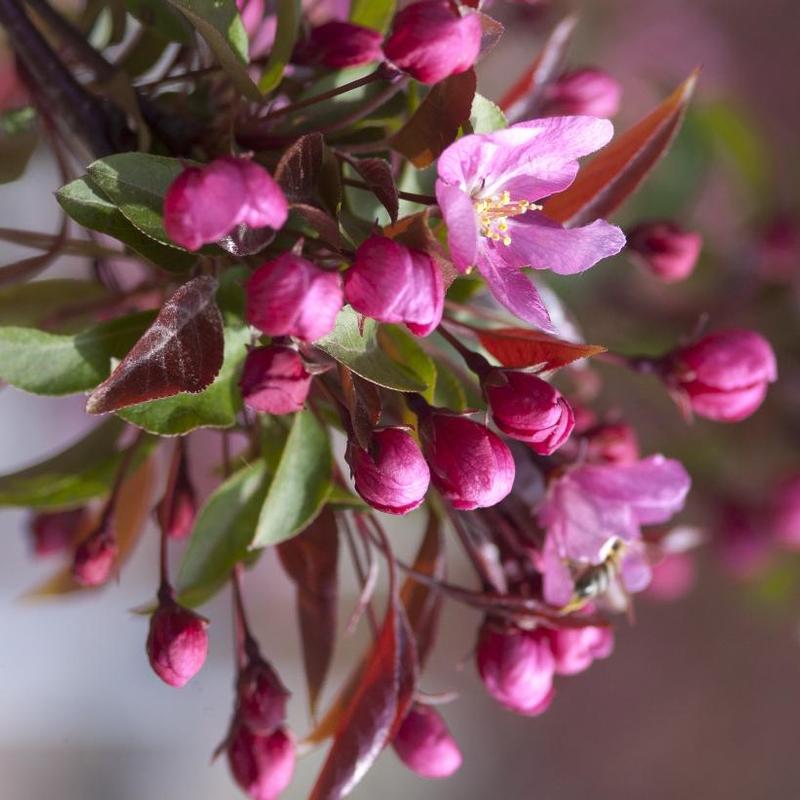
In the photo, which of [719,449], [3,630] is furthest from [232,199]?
[3,630]

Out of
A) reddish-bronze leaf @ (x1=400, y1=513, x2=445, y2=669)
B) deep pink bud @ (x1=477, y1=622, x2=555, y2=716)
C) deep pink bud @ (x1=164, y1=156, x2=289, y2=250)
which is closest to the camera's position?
deep pink bud @ (x1=164, y1=156, x2=289, y2=250)

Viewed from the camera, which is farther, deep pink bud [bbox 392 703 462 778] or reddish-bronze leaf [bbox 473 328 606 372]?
deep pink bud [bbox 392 703 462 778]

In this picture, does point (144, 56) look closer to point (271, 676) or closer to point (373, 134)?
point (373, 134)

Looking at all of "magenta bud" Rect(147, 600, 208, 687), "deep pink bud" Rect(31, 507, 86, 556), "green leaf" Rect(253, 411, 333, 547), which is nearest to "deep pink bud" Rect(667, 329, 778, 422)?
"green leaf" Rect(253, 411, 333, 547)

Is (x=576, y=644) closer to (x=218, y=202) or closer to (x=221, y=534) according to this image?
(x=221, y=534)

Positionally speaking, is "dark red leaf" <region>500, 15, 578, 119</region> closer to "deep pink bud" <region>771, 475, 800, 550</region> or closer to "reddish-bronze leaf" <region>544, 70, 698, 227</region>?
"reddish-bronze leaf" <region>544, 70, 698, 227</region>

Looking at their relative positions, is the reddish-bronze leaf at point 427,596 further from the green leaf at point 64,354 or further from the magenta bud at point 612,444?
the green leaf at point 64,354

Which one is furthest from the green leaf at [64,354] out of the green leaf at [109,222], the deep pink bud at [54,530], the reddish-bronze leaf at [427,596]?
the deep pink bud at [54,530]
